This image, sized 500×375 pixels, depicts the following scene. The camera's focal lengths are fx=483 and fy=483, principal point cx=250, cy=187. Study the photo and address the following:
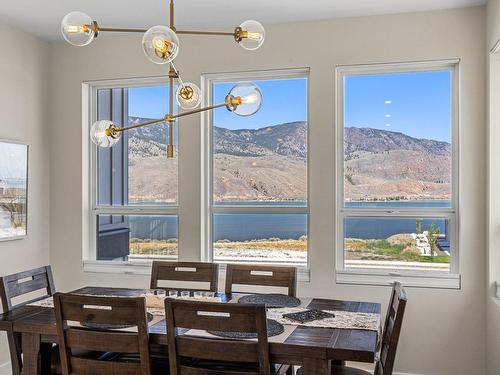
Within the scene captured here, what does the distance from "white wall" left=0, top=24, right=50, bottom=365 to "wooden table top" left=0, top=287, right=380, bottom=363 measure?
54.4 inches

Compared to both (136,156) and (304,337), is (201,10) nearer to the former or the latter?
(136,156)

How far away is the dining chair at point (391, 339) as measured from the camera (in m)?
2.08

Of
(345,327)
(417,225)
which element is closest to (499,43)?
(417,225)

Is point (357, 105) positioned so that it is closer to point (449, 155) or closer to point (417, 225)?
point (449, 155)

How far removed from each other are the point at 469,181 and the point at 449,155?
0.94 ft

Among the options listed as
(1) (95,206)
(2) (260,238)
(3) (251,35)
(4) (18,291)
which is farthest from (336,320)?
(1) (95,206)

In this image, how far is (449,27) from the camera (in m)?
3.38

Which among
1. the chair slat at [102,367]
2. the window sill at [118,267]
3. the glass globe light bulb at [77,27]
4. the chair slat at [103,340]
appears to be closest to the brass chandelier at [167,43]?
the glass globe light bulb at [77,27]

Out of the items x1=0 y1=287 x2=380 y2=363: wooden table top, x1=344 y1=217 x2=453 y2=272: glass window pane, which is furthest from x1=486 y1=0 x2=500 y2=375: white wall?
x1=0 y1=287 x2=380 y2=363: wooden table top

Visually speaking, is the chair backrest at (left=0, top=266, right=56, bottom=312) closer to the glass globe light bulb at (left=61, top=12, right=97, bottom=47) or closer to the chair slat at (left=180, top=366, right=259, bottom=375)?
the chair slat at (left=180, top=366, right=259, bottom=375)

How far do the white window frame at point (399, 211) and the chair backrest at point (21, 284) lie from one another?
2032 mm

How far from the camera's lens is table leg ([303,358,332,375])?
198 centimetres

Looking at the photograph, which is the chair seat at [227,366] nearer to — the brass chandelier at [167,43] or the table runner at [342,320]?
the table runner at [342,320]

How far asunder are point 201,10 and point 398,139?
173 cm
